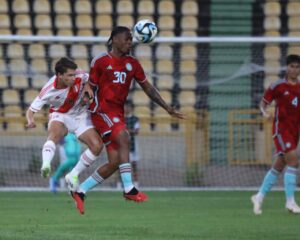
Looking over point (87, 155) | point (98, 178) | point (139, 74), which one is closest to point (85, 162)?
point (87, 155)

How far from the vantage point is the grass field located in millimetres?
10156

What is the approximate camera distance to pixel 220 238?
989 cm

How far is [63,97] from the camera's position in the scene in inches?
464

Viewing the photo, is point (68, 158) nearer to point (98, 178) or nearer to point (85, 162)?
point (85, 162)

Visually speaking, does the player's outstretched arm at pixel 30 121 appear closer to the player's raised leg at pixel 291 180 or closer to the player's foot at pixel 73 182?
the player's foot at pixel 73 182

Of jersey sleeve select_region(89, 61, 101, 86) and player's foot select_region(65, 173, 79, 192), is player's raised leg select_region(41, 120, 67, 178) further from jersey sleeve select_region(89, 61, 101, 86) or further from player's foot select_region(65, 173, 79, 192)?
jersey sleeve select_region(89, 61, 101, 86)

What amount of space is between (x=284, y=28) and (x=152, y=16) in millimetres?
2984

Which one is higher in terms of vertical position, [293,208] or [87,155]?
[87,155]

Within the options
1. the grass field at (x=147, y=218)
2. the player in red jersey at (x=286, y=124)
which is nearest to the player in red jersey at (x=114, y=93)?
the grass field at (x=147, y=218)

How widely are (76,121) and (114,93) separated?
741 millimetres

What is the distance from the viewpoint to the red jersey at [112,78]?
11328mm

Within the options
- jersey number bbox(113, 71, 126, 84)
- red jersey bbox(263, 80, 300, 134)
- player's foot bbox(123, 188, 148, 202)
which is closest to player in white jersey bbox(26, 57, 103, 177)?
jersey number bbox(113, 71, 126, 84)

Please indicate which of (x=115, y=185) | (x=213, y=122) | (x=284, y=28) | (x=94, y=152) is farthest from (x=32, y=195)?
(x=284, y=28)

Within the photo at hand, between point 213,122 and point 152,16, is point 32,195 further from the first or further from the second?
point 152,16
